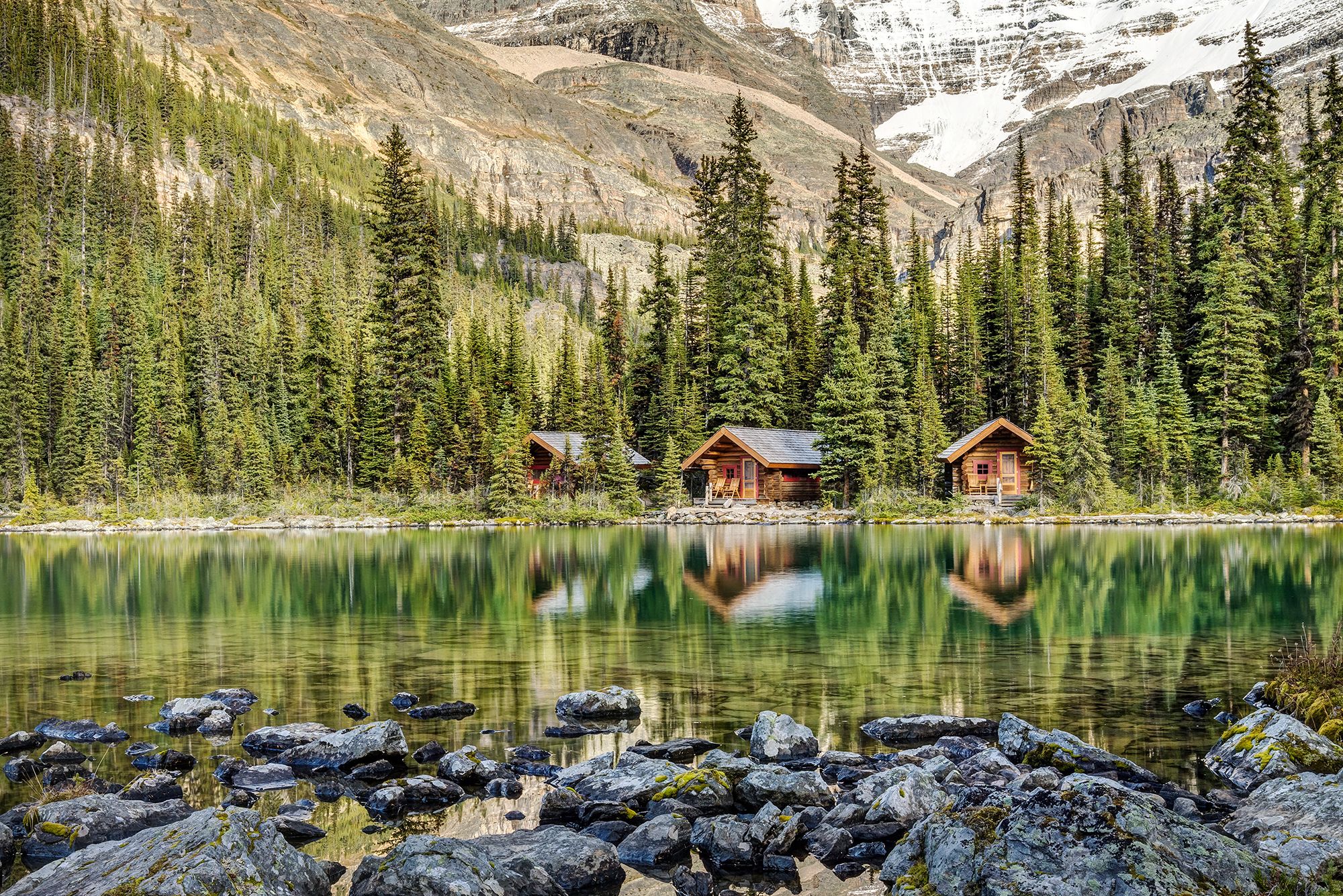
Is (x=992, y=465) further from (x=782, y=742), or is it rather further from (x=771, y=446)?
(x=782, y=742)

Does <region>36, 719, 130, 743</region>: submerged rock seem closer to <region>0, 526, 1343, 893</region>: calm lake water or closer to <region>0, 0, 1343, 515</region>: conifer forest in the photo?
<region>0, 526, 1343, 893</region>: calm lake water

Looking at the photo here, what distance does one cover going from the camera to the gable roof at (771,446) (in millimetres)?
62531

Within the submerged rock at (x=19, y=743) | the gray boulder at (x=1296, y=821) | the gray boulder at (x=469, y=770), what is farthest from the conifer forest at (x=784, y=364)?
the gray boulder at (x=1296, y=821)

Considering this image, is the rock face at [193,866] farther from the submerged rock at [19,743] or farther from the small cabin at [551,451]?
the small cabin at [551,451]

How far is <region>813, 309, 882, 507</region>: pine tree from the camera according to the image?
61000mm

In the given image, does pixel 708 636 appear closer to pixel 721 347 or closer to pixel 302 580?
pixel 302 580

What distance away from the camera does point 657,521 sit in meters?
62.0

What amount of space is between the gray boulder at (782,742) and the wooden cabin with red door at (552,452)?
52.6 meters

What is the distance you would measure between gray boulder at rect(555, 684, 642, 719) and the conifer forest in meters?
46.9

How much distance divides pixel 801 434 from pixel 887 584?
132 feet

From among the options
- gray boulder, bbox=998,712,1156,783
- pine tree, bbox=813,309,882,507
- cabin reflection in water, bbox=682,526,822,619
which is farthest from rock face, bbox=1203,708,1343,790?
pine tree, bbox=813,309,882,507

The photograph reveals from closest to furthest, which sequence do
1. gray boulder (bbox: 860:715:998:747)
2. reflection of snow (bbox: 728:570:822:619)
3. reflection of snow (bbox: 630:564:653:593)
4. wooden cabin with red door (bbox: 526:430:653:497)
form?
gray boulder (bbox: 860:715:998:747), reflection of snow (bbox: 728:570:822:619), reflection of snow (bbox: 630:564:653:593), wooden cabin with red door (bbox: 526:430:653:497)

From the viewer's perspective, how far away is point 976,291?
76312 mm

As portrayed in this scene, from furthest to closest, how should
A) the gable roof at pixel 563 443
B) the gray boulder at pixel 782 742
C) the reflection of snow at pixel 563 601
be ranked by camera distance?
the gable roof at pixel 563 443 → the reflection of snow at pixel 563 601 → the gray boulder at pixel 782 742
